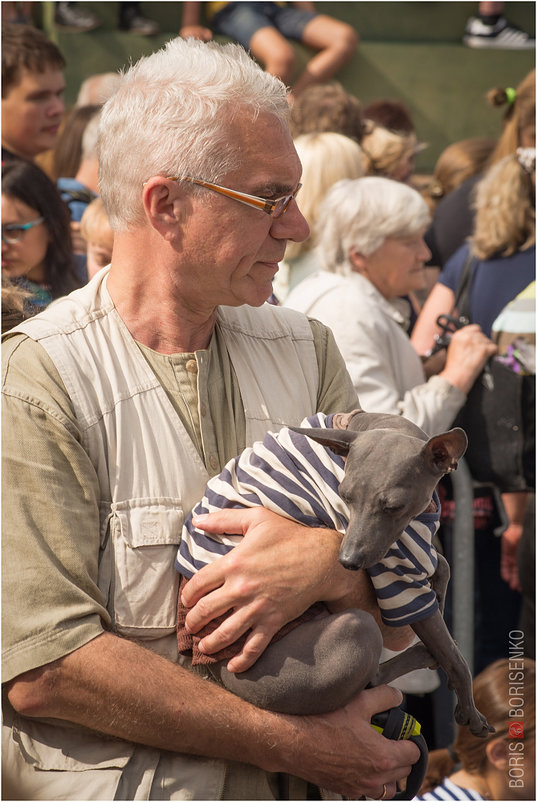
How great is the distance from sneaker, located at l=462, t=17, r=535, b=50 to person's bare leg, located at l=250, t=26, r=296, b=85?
7.16ft

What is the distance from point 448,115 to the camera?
9.15m

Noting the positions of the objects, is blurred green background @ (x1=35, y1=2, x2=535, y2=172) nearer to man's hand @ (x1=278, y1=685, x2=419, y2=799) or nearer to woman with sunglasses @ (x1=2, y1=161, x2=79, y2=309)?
woman with sunglasses @ (x1=2, y1=161, x2=79, y2=309)

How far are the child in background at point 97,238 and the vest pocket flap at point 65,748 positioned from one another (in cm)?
269

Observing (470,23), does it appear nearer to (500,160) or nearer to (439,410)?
(500,160)

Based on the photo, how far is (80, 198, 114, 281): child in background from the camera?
14.0 ft

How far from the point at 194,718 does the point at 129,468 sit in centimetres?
52

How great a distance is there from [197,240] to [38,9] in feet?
23.3

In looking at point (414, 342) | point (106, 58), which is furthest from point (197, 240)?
point (106, 58)

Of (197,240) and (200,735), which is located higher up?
(197,240)

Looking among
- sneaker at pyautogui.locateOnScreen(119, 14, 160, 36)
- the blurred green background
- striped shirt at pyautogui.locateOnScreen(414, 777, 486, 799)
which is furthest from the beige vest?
the blurred green background

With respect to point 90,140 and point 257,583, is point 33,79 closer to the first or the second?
point 90,140

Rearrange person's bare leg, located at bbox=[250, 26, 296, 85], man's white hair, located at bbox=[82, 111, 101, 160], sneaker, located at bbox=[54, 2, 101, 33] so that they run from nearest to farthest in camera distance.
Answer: man's white hair, located at bbox=[82, 111, 101, 160] < person's bare leg, located at bbox=[250, 26, 296, 85] < sneaker, located at bbox=[54, 2, 101, 33]

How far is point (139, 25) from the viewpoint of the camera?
830 centimetres

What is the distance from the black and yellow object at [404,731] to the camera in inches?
81.9
